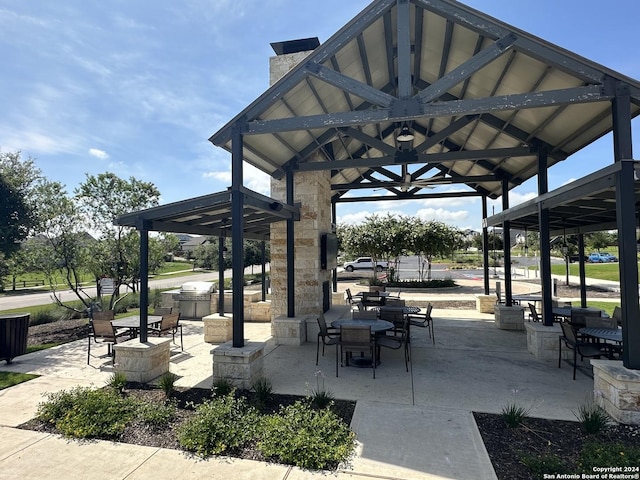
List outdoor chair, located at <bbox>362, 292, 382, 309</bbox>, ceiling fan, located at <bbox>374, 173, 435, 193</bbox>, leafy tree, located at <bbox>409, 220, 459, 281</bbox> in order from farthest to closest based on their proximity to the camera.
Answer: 1. leafy tree, located at <bbox>409, 220, 459, 281</bbox>
2. outdoor chair, located at <bbox>362, 292, 382, 309</bbox>
3. ceiling fan, located at <bbox>374, 173, 435, 193</bbox>

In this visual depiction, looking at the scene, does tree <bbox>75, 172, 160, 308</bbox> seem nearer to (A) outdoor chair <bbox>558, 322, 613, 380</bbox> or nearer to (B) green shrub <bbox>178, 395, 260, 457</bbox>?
(B) green shrub <bbox>178, 395, 260, 457</bbox>

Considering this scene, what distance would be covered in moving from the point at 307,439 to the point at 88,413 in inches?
108

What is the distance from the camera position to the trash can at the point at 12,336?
21.0 ft

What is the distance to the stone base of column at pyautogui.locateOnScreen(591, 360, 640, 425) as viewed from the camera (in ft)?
12.6

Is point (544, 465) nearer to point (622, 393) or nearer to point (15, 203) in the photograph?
point (622, 393)

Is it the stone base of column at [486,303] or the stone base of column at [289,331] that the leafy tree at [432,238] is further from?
the stone base of column at [289,331]

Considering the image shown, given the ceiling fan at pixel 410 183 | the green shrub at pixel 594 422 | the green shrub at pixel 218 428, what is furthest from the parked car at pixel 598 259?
the green shrub at pixel 218 428

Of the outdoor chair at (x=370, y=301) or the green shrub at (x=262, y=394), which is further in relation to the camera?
the outdoor chair at (x=370, y=301)

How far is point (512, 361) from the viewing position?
6289mm

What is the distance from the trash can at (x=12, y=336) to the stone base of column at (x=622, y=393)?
974 cm

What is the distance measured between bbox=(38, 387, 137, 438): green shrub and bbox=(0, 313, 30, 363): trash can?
116 inches

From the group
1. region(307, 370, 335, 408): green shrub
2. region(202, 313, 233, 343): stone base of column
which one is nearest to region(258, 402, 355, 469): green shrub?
region(307, 370, 335, 408): green shrub

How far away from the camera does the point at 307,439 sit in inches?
134

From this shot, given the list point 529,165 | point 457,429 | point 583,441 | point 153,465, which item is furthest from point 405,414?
point 529,165
